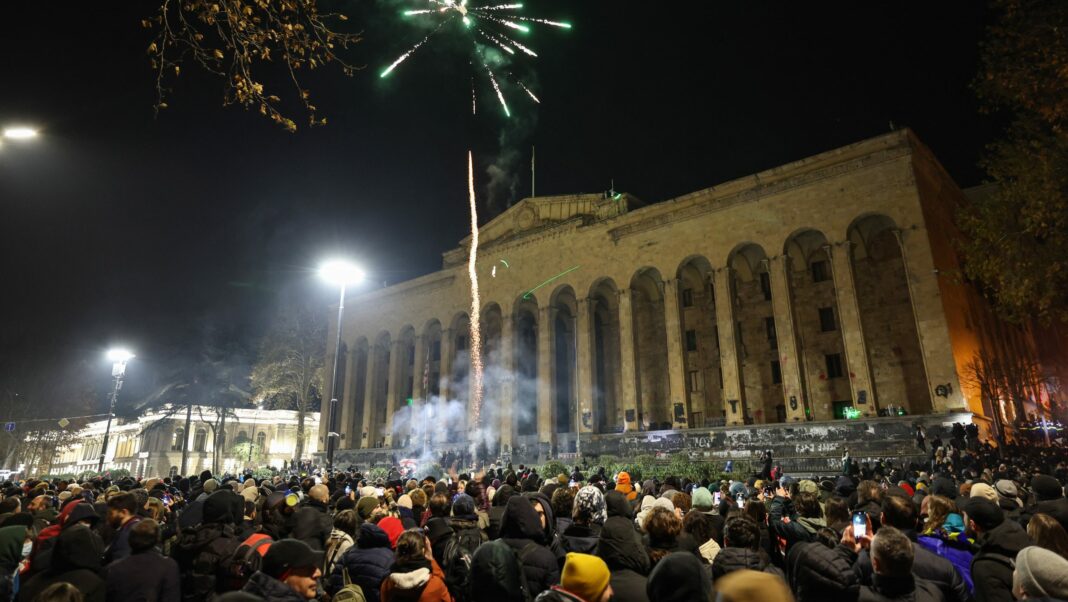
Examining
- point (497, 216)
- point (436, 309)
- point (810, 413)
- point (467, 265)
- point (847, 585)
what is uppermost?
point (497, 216)

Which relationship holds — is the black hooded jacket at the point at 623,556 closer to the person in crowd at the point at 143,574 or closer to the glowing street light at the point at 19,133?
the person in crowd at the point at 143,574

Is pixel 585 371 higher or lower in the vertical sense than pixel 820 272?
lower

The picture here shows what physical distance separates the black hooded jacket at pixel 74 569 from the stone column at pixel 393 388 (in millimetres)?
34473

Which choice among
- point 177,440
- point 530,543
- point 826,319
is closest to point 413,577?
point 530,543

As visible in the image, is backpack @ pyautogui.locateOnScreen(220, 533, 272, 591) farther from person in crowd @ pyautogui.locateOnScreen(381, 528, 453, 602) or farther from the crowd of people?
person in crowd @ pyautogui.locateOnScreen(381, 528, 453, 602)

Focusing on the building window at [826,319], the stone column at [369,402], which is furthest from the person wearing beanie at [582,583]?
the stone column at [369,402]

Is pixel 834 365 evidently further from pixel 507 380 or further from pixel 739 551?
pixel 739 551

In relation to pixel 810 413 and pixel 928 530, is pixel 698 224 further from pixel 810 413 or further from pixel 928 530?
pixel 928 530

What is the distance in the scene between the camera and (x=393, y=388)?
3797 centimetres

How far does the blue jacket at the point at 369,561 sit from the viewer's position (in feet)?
13.5

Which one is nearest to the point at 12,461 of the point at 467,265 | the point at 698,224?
the point at 467,265

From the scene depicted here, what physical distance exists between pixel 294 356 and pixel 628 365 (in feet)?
78.0

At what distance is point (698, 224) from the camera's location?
27.6 metres

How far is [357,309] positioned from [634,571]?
134 feet
